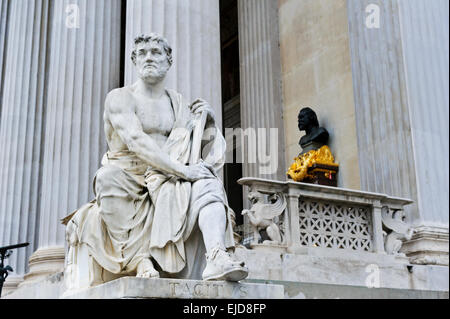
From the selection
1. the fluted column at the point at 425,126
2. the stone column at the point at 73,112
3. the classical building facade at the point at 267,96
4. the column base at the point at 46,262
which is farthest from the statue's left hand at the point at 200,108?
the column base at the point at 46,262

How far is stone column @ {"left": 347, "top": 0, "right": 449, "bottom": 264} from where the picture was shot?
10.7 m

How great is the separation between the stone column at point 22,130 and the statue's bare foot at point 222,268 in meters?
8.69

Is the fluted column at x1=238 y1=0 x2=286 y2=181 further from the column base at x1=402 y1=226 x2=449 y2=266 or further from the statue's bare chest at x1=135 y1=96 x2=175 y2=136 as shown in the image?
the statue's bare chest at x1=135 y1=96 x2=175 y2=136

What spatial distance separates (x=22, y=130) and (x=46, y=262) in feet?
14.0

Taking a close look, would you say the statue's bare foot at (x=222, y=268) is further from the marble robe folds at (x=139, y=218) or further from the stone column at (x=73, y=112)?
the stone column at (x=73, y=112)

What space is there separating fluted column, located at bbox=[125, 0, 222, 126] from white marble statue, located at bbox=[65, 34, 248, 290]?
11.5 ft

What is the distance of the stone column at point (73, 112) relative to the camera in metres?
12.3

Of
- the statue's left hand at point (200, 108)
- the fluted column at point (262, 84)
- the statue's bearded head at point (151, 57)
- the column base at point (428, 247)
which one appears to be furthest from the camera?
the fluted column at point (262, 84)

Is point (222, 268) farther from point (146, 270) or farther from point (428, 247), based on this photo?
point (428, 247)

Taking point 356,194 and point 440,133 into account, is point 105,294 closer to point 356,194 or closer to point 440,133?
point 356,194

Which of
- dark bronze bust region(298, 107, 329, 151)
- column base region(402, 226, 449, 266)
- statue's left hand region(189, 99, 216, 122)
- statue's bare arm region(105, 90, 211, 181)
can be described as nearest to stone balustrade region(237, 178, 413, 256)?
column base region(402, 226, 449, 266)

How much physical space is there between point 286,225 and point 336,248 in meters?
0.85

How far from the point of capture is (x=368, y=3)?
13273 mm
